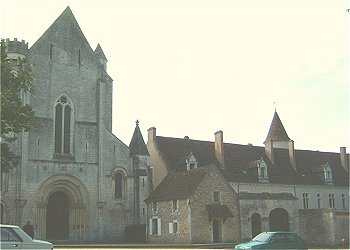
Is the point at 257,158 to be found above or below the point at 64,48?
below

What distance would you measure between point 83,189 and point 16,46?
13128 mm

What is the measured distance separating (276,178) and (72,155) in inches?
827

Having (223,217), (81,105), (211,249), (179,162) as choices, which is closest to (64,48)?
(81,105)

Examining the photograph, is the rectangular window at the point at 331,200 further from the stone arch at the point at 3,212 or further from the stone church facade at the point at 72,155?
the stone arch at the point at 3,212

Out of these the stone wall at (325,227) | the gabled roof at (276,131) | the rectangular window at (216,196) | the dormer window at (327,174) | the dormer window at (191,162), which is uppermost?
the gabled roof at (276,131)

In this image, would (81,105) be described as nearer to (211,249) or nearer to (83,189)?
(83,189)

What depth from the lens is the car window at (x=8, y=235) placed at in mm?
15494

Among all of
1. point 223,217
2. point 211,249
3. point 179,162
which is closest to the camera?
point 211,249

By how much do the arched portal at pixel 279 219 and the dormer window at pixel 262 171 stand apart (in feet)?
17.6

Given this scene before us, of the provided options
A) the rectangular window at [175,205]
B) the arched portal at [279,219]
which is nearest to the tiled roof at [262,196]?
the arched portal at [279,219]

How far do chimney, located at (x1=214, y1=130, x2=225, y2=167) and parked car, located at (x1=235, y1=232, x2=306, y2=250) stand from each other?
2690 centimetres

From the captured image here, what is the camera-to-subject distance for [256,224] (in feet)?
155

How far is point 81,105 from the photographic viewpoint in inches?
1848

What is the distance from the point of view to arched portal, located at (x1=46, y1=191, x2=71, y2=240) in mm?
44312
